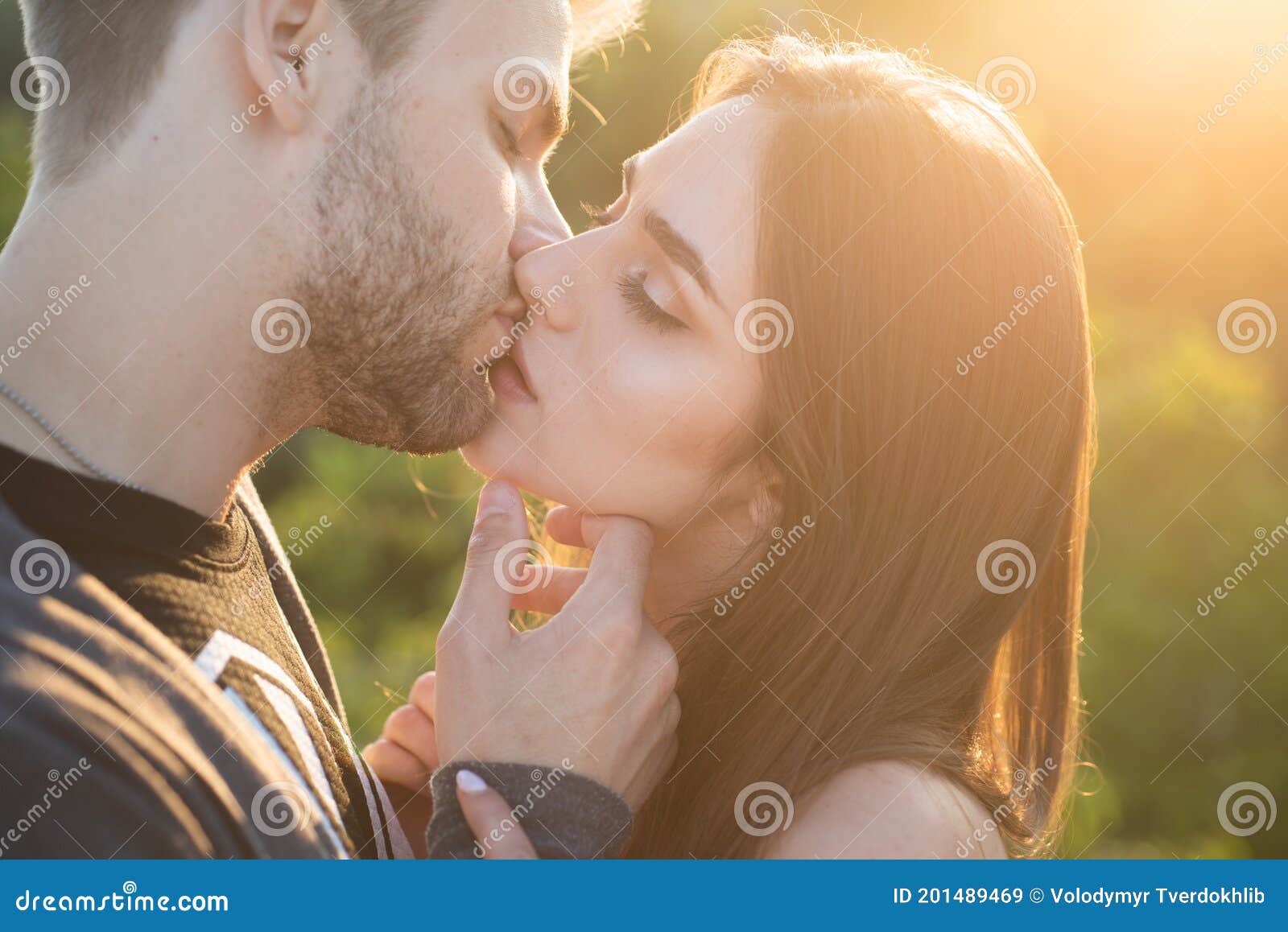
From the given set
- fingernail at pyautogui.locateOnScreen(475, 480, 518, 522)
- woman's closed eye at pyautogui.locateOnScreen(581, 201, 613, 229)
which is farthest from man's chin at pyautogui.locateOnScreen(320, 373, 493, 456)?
woman's closed eye at pyautogui.locateOnScreen(581, 201, 613, 229)

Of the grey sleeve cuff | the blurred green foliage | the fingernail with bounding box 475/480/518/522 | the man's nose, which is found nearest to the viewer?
the grey sleeve cuff

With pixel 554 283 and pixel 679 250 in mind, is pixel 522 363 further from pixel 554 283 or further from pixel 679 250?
pixel 679 250

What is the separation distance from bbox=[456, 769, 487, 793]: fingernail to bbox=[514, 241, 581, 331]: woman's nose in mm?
819

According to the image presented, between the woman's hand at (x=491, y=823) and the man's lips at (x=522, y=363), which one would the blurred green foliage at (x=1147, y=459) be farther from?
the woman's hand at (x=491, y=823)

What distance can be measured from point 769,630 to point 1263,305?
142 inches

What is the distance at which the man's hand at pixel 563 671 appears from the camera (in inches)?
66.6

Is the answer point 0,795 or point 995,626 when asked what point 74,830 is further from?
point 995,626

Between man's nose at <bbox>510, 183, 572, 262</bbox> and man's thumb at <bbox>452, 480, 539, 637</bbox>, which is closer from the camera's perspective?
man's thumb at <bbox>452, 480, 539, 637</bbox>

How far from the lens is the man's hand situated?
1691mm

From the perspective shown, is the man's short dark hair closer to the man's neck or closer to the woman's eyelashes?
the man's neck

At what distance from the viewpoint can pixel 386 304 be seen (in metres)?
1.89

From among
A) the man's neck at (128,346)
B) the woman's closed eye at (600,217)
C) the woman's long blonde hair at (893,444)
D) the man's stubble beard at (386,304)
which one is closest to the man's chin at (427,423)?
the man's stubble beard at (386,304)

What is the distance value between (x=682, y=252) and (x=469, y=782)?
95cm

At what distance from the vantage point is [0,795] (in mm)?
1235
